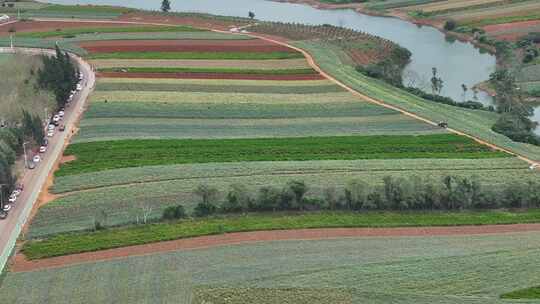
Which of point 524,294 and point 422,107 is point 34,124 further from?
point 524,294

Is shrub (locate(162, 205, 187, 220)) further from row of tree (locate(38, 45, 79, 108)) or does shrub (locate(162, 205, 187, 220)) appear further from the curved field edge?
the curved field edge

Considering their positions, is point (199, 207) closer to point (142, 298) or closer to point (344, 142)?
point (142, 298)

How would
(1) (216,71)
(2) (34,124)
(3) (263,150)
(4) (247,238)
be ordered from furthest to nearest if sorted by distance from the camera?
(1) (216,71) < (2) (34,124) < (3) (263,150) < (4) (247,238)

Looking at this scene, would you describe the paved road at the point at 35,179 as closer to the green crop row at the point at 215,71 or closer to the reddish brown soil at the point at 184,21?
the green crop row at the point at 215,71

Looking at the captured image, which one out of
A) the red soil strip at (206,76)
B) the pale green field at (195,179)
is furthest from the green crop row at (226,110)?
the pale green field at (195,179)

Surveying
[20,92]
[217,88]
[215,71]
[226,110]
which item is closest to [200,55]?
[215,71]

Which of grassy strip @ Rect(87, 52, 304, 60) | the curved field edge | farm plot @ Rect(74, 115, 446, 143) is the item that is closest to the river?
the curved field edge

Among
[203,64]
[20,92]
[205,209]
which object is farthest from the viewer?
[203,64]
